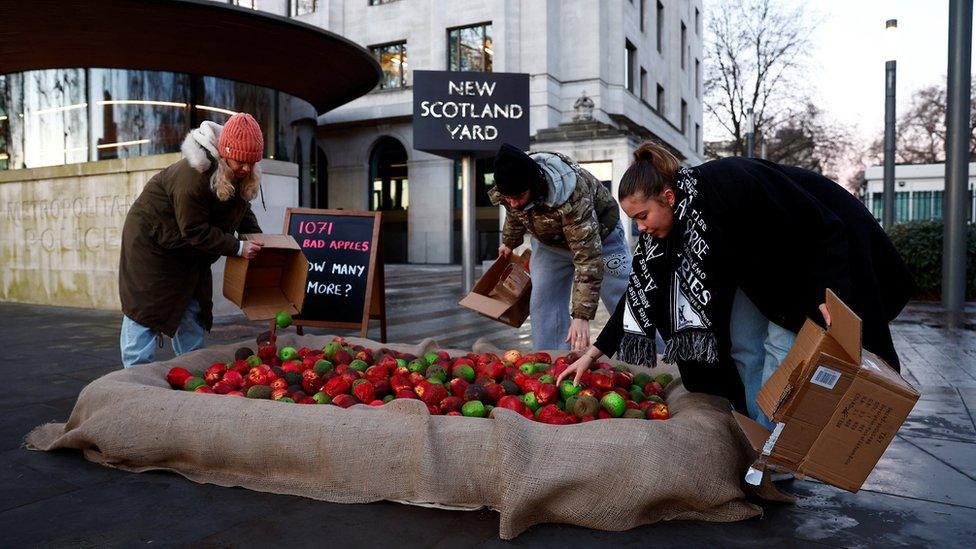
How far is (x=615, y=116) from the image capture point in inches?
1024

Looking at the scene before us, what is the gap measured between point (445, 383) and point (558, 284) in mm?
1503

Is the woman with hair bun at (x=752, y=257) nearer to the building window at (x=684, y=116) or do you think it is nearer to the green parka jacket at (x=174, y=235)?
the green parka jacket at (x=174, y=235)

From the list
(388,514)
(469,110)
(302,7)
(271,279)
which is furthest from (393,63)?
(388,514)

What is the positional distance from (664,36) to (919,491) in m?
34.3

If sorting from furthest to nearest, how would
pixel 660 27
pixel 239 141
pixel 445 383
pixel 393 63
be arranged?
pixel 660 27 < pixel 393 63 < pixel 239 141 < pixel 445 383

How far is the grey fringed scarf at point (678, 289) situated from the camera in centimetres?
292

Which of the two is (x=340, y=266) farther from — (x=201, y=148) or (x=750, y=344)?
(x=750, y=344)

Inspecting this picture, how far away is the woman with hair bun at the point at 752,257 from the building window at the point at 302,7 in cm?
3032

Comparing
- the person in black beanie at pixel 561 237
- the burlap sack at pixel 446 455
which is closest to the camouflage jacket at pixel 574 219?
the person in black beanie at pixel 561 237

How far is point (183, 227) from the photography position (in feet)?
13.2

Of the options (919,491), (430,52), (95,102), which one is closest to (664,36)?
(430,52)

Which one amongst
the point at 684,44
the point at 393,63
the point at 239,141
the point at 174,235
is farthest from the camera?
the point at 684,44

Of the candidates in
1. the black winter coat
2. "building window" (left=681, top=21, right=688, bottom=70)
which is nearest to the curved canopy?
the black winter coat

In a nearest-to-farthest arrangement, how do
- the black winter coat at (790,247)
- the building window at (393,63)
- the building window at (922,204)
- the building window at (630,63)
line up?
the black winter coat at (790,247) → the building window at (922,204) → the building window at (393,63) → the building window at (630,63)
